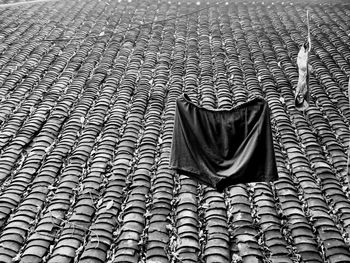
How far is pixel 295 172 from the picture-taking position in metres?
6.96

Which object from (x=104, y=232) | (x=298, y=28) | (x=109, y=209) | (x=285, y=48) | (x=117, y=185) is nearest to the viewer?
(x=104, y=232)

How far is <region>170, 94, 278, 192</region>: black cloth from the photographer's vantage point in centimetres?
612

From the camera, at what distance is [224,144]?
6246 millimetres

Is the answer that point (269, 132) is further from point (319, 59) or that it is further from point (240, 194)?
point (319, 59)

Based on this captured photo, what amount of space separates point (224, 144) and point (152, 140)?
181 cm

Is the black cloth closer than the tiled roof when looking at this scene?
No

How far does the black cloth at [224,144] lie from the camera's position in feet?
20.1

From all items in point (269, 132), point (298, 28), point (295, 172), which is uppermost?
point (269, 132)

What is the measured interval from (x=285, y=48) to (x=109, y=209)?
23.0 ft

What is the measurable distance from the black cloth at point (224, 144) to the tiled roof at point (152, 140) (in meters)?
0.47

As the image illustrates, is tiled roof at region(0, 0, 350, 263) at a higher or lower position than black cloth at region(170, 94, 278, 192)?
lower

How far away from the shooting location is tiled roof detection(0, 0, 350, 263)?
18.8 feet

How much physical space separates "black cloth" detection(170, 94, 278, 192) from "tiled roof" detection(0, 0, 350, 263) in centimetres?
47

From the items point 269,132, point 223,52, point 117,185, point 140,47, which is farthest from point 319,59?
point 117,185
